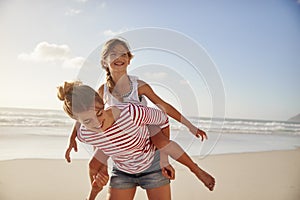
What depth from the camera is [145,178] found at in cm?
139

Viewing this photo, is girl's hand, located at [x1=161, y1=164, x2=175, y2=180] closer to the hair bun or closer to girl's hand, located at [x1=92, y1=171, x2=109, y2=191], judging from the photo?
girl's hand, located at [x1=92, y1=171, x2=109, y2=191]

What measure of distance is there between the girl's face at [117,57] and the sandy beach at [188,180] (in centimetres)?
116

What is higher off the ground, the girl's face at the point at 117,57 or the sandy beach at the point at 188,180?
the girl's face at the point at 117,57

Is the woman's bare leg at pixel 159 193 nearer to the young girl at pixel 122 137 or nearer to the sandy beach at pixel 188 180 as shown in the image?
the young girl at pixel 122 137

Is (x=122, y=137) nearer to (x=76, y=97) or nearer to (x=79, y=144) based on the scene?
(x=76, y=97)

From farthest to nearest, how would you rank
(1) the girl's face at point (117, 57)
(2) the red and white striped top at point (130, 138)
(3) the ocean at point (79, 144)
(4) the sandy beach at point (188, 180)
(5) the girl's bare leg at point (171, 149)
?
(3) the ocean at point (79, 144) < (4) the sandy beach at point (188, 180) < (1) the girl's face at point (117, 57) < (5) the girl's bare leg at point (171, 149) < (2) the red and white striped top at point (130, 138)

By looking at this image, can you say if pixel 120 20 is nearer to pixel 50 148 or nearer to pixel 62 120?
pixel 50 148

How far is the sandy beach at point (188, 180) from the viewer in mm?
2447

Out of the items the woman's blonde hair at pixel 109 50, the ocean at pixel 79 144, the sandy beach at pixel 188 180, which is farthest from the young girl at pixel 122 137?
the ocean at pixel 79 144

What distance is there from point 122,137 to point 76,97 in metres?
0.23

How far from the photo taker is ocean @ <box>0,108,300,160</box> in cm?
324

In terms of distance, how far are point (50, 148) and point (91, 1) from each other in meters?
1.68

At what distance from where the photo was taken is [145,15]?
2.17 metres

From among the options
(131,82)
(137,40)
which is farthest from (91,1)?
(131,82)
